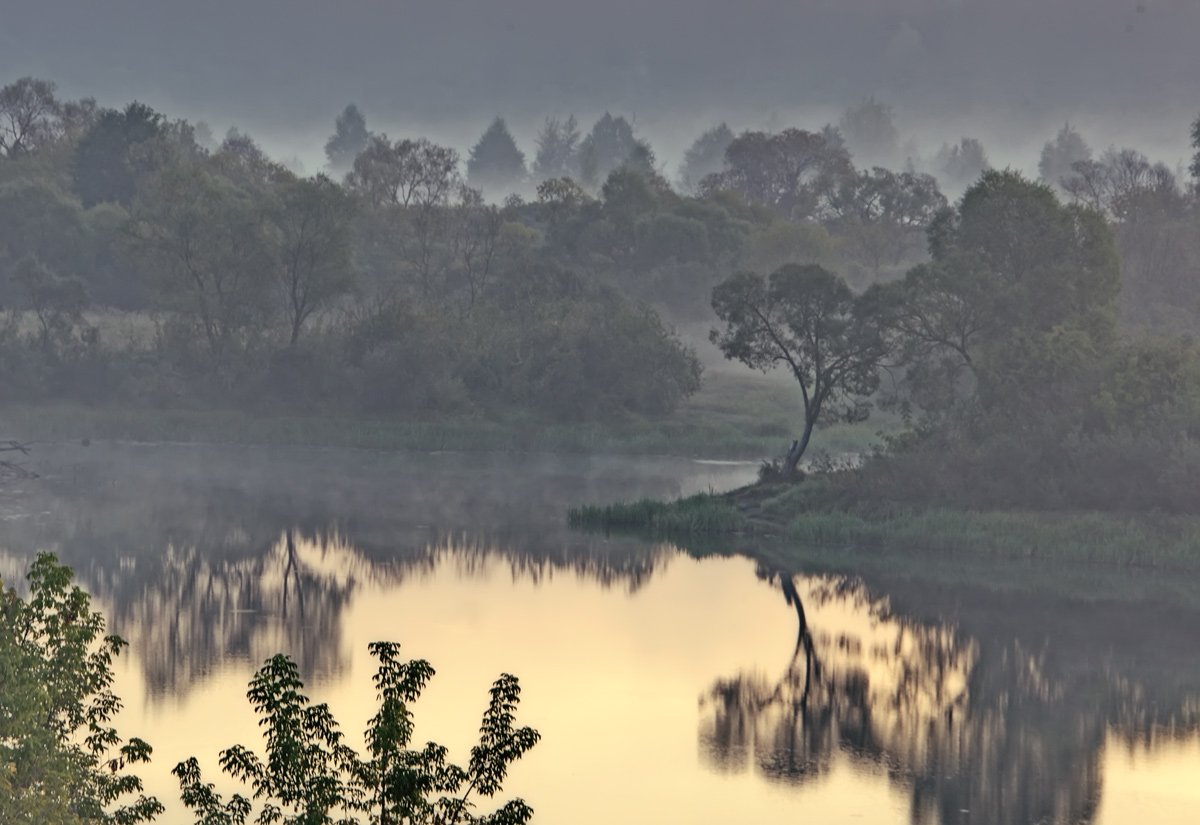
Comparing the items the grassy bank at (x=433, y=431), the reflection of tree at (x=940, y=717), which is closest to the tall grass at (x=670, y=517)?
the reflection of tree at (x=940, y=717)

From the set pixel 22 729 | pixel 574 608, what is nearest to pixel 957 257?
pixel 574 608

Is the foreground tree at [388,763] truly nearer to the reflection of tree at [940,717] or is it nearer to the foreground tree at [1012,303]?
the reflection of tree at [940,717]

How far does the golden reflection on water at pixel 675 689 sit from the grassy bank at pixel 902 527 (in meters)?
4.88

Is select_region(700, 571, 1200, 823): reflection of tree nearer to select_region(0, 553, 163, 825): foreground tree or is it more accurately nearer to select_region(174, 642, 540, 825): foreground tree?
select_region(174, 642, 540, 825): foreground tree

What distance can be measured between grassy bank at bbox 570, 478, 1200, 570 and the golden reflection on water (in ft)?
16.0

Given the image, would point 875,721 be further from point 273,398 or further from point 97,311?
point 97,311

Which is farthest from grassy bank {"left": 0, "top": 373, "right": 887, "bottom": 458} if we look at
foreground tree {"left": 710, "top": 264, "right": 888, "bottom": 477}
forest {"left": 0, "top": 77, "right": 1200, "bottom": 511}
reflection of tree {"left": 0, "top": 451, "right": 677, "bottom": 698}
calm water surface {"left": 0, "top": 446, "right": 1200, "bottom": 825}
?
foreground tree {"left": 710, "top": 264, "right": 888, "bottom": 477}

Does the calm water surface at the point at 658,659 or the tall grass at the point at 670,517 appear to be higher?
the tall grass at the point at 670,517

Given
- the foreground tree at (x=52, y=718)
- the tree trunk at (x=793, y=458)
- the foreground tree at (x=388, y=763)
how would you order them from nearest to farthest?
the foreground tree at (x=388, y=763) < the foreground tree at (x=52, y=718) < the tree trunk at (x=793, y=458)

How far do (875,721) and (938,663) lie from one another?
21.0 ft

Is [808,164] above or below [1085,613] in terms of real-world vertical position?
above

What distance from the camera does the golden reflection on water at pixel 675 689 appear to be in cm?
3125

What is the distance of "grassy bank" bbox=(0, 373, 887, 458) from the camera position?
93.5 metres

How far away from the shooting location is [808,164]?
177 metres
